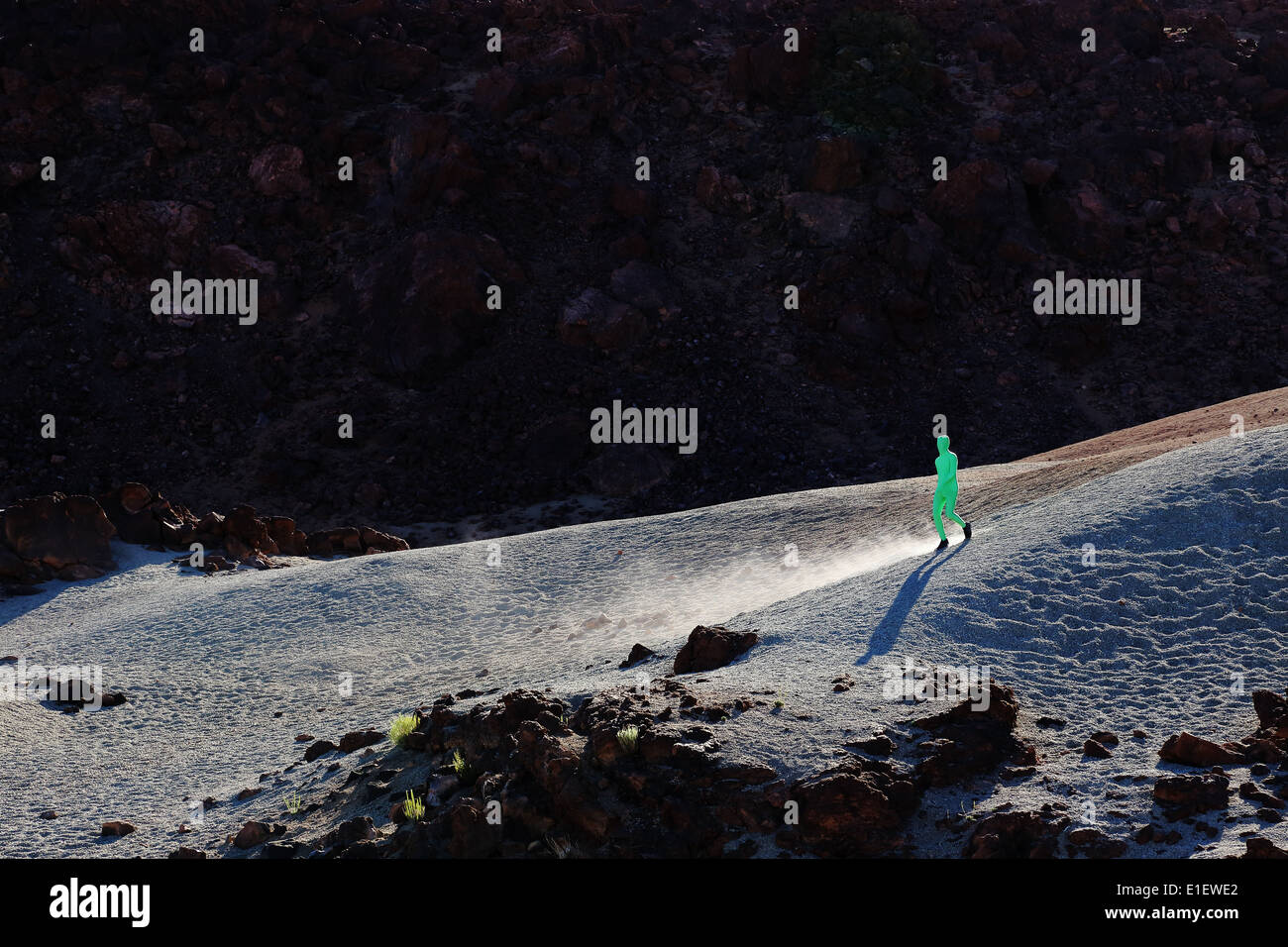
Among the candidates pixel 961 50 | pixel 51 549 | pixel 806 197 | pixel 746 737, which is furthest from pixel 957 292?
pixel 746 737

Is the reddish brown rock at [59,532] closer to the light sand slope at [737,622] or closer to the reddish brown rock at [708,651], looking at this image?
the light sand slope at [737,622]

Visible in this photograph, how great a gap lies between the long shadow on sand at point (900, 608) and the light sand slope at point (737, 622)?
0.04 metres

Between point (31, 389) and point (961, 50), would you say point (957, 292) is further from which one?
point (31, 389)

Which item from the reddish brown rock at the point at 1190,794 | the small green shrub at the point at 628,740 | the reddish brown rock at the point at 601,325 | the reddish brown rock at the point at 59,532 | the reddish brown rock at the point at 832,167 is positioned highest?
the reddish brown rock at the point at 832,167

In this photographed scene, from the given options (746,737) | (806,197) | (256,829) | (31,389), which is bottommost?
(256,829)

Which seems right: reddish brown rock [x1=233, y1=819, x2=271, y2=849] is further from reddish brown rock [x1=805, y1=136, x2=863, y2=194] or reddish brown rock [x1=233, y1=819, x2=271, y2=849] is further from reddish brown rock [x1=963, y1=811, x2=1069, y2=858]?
reddish brown rock [x1=805, y1=136, x2=863, y2=194]

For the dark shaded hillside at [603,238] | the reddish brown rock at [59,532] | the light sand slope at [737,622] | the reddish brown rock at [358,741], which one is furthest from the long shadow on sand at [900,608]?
the dark shaded hillside at [603,238]

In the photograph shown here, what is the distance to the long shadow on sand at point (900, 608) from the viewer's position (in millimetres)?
8602

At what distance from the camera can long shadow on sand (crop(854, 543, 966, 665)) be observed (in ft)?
28.2

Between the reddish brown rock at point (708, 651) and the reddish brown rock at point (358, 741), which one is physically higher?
the reddish brown rock at point (708, 651)

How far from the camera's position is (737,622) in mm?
10555
